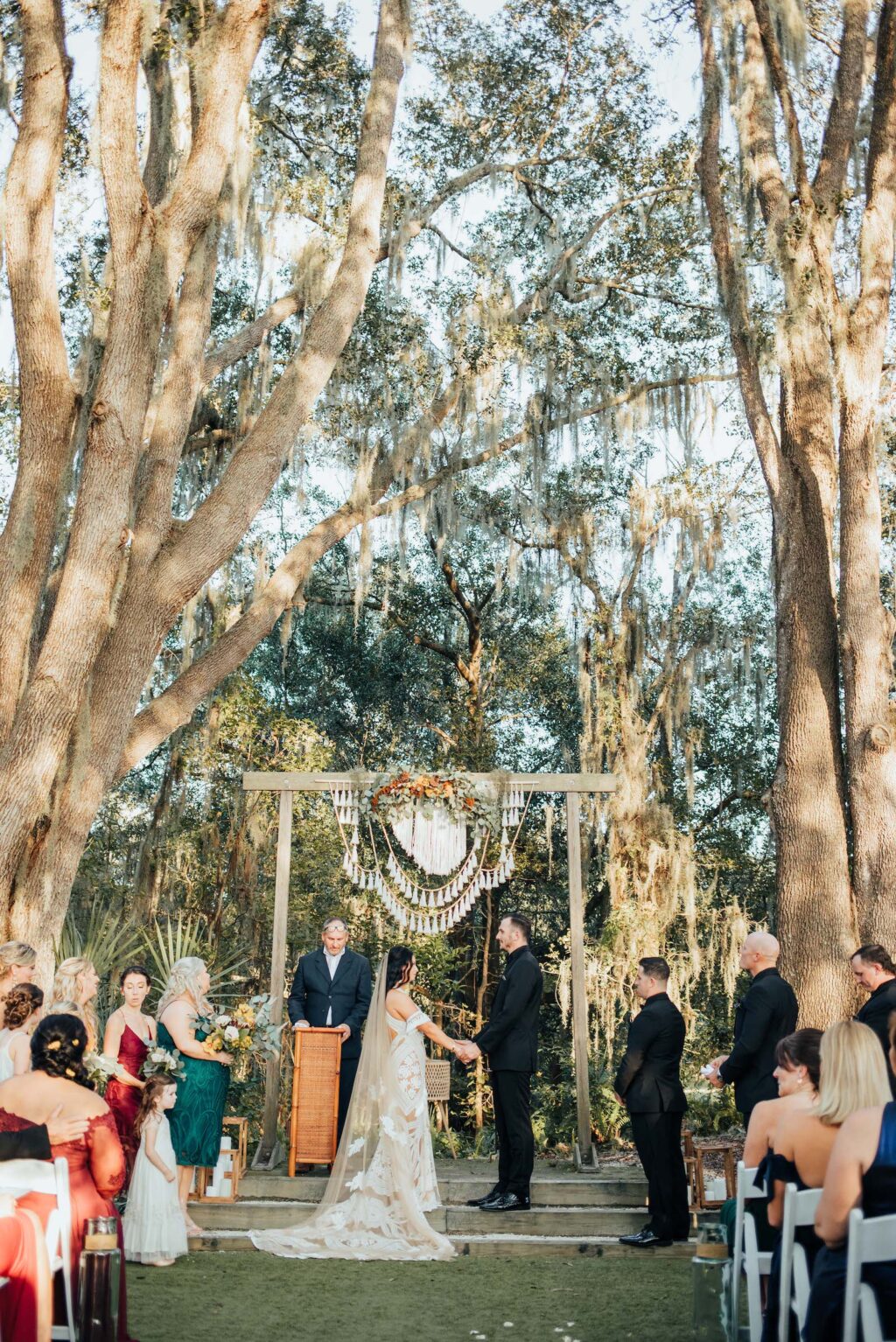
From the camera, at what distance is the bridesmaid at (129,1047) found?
5.95 meters

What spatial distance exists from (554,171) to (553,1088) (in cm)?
825

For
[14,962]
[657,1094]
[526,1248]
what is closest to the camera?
[14,962]

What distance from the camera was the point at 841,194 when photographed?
26.2 feet

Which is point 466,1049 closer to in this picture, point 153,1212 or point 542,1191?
point 542,1191

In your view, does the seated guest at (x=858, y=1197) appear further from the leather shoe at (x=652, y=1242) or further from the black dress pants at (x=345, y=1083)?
the black dress pants at (x=345, y=1083)

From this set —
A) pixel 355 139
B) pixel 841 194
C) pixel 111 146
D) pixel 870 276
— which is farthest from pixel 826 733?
pixel 355 139

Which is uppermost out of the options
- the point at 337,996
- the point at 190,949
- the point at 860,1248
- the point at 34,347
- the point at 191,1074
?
the point at 34,347

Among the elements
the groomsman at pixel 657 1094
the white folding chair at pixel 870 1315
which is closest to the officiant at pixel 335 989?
the groomsman at pixel 657 1094

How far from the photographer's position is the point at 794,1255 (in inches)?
130

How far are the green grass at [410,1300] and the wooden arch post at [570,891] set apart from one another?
5.63ft

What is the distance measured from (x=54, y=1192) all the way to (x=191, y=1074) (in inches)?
117

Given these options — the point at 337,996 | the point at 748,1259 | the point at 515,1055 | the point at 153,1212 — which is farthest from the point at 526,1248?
the point at 748,1259

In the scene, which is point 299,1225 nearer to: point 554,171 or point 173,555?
point 173,555

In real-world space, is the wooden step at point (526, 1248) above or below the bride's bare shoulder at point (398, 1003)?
below
